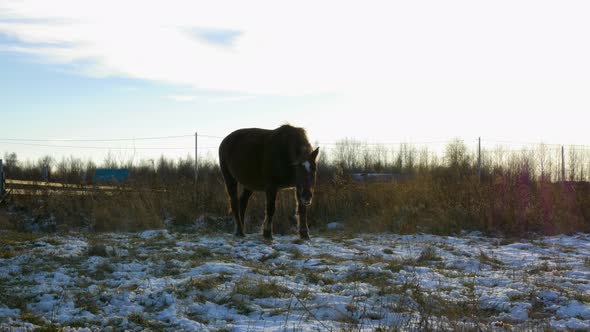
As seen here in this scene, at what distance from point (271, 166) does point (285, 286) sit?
173 inches

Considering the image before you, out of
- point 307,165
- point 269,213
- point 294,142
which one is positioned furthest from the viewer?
point 269,213

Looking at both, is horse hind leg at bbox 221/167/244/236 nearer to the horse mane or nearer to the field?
the field

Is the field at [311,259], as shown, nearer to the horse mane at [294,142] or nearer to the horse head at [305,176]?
the horse head at [305,176]

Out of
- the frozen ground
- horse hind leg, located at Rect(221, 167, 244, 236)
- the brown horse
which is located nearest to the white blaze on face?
the brown horse

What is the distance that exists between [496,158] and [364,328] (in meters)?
22.4

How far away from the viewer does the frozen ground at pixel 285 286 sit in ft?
15.0

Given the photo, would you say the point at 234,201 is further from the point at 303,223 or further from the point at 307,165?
the point at 307,165

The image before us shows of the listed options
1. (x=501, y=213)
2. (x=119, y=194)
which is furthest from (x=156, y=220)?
(x=501, y=213)

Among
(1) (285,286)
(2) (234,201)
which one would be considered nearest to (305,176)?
(2) (234,201)

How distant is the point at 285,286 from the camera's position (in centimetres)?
579

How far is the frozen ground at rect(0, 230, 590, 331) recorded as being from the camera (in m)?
4.57

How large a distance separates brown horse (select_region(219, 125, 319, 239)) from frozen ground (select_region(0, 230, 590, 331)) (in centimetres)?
104

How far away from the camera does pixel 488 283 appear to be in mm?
6172

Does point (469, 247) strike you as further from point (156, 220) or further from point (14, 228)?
point (14, 228)
